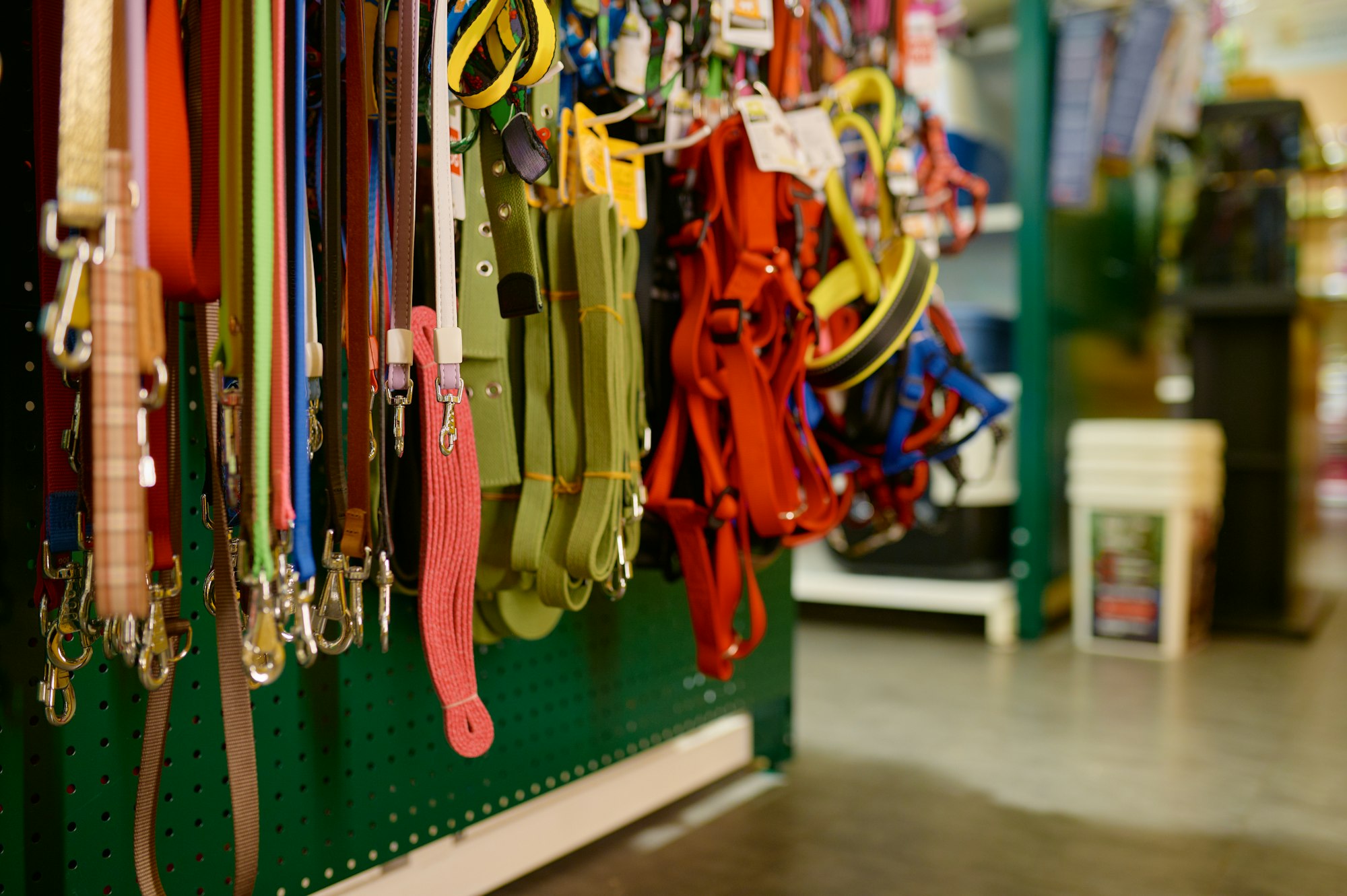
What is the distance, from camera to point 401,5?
90cm

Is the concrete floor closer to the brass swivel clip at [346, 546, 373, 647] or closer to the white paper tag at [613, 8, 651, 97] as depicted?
the brass swivel clip at [346, 546, 373, 647]

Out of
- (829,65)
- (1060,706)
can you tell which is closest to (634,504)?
(829,65)

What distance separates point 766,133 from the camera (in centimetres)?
136

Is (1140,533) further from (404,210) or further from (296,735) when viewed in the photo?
(404,210)

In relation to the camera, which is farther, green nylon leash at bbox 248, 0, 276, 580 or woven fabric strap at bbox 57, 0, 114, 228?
green nylon leash at bbox 248, 0, 276, 580

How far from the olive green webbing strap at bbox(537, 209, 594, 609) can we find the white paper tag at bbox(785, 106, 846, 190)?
41 cm

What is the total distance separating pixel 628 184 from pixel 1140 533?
2469 mm

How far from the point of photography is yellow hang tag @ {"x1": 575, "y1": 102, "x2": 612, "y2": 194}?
1.23 m

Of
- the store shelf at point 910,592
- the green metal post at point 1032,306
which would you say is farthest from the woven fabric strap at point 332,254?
the green metal post at point 1032,306

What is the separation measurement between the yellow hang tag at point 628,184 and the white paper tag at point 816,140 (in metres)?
0.25

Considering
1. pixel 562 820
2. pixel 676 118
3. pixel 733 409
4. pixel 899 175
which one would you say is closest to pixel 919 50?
pixel 899 175

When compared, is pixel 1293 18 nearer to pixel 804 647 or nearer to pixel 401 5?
pixel 804 647

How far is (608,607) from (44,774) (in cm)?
85

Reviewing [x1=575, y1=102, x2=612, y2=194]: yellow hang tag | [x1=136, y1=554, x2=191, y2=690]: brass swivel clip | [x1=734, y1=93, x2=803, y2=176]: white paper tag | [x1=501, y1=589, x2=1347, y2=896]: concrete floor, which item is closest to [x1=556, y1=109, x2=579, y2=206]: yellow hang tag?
[x1=575, y1=102, x2=612, y2=194]: yellow hang tag
